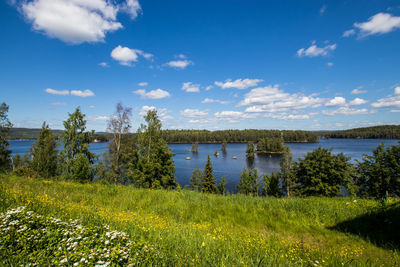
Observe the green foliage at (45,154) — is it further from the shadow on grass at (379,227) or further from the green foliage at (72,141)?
the shadow on grass at (379,227)

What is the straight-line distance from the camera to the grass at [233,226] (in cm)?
302

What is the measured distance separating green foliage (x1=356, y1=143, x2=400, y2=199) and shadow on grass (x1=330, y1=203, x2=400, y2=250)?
22702mm

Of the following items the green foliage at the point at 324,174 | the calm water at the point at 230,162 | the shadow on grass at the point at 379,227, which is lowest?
the calm water at the point at 230,162

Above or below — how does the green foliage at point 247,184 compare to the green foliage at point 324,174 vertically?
below

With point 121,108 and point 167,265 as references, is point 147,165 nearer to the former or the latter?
point 121,108

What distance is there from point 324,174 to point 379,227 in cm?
2148

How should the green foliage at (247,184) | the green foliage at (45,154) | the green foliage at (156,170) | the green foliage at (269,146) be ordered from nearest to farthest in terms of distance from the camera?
the green foliage at (156,170) < the green foliage at (45,154) < the green foliage at (247,184) < the green foliage at (269,146)

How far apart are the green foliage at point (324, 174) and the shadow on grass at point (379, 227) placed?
19732 millimetres

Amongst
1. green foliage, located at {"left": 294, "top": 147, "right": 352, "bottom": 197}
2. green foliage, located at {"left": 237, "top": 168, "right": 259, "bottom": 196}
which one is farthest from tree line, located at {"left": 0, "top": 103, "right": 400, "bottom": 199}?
green foliage, located at {"left": 237, "top": 168, "right": 259, "bottom": 196}

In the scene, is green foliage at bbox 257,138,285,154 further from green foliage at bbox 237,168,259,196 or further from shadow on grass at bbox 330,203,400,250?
shadow on grass at bbox 330,203,400,250

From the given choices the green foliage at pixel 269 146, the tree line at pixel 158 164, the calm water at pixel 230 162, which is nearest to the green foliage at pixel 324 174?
the tree line at pixel 158 164

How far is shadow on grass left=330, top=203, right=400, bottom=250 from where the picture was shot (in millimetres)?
4543

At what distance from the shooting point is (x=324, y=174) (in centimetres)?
2342

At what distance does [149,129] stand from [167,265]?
2507 cm
